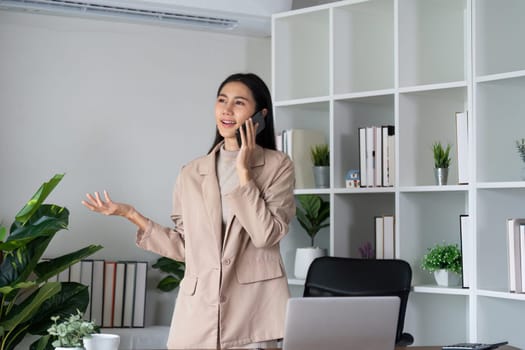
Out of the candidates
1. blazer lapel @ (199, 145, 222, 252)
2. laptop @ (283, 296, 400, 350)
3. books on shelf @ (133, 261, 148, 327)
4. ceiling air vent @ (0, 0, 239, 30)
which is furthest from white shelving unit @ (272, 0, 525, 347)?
laptop @ (283, 296, 400, 350)

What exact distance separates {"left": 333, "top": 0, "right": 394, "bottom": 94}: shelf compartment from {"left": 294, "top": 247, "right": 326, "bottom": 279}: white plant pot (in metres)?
0.79

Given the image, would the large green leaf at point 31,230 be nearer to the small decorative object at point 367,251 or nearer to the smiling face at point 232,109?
the smiling face at point 232,109

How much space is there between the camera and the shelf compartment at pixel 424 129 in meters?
3.89

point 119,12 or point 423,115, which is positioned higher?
point 119,12

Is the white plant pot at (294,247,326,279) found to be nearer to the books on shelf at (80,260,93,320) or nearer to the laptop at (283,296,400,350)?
the books on shelf at (80,260,93,320)

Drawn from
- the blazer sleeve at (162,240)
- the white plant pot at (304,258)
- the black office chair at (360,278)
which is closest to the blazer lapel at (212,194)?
the blazer sleeve at (162,240)

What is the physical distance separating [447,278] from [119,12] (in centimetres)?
225

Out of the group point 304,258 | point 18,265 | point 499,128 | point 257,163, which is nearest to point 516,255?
point 499,128

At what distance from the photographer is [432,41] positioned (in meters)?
4.02

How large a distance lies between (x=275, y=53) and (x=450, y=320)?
1602mm

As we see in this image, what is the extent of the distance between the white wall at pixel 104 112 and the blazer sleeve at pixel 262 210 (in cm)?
199

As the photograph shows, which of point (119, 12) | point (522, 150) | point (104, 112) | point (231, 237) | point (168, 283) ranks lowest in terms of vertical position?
→ point (168, 283)

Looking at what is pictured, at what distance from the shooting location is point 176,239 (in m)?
3.07

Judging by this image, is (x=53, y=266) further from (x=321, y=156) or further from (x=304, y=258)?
(x=321, y=156)
